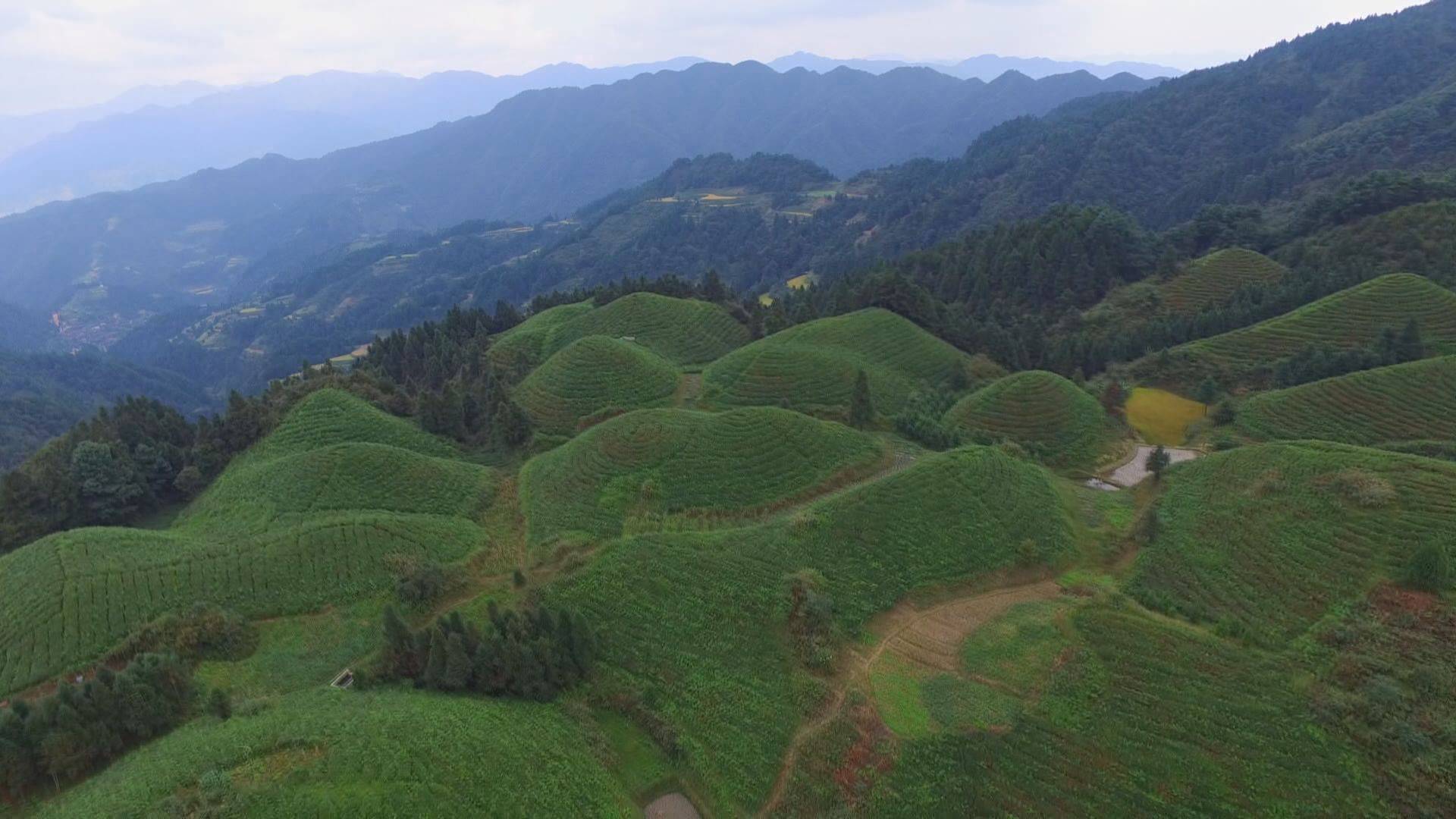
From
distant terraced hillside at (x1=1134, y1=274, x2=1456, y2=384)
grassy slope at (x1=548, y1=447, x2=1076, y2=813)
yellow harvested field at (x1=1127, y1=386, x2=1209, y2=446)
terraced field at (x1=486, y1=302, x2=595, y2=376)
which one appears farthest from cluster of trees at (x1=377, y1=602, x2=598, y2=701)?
distant terraced hillside at (x1=1134, y1=274, x2=1456, y2=384)

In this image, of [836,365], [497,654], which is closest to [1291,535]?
[836,365]

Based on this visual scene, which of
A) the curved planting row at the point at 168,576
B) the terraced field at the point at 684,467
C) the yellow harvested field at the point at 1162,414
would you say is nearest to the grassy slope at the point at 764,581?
the terraced field at the point at 684,467

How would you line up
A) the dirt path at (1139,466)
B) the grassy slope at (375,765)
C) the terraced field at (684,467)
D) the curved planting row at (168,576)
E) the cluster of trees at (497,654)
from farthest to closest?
1. the dirt path at (1139,466)
2. the terraced field at (684,467)
3. the curved planting row at (168,576)
4. the cluster of trees at (497,654)
5. the grassy slope at (375,765)

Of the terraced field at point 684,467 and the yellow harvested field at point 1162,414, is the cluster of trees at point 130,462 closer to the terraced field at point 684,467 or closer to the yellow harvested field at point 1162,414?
the terraced field at point 684,467

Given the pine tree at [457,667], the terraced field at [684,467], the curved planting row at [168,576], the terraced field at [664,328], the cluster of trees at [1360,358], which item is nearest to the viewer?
the pine tree at [457,667]

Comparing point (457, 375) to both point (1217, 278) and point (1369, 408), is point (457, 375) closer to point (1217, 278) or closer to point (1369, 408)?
point (1369, 408)

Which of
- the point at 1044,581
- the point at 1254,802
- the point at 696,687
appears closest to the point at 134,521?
the point at 696,687
